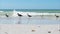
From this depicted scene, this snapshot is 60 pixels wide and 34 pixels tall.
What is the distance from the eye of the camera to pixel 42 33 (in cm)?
1028

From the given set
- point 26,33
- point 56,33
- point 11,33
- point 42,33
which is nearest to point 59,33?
point 56,33

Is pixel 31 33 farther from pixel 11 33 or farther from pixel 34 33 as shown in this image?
pixel 11 33

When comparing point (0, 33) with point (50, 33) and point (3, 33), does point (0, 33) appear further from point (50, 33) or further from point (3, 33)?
point (50, 33)

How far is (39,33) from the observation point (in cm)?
1023

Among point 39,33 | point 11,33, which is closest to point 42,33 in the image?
point 39,33

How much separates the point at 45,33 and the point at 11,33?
1.87 metres

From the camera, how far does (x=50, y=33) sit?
10219 millimetres

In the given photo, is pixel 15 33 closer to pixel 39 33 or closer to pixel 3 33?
pixel 3 33

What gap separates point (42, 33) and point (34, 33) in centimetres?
46

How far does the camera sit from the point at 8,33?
1002cm

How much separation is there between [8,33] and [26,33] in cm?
100

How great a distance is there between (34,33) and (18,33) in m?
0.88

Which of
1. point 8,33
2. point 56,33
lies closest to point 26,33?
point 8,33

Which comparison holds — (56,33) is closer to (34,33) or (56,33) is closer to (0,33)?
(34,33)
